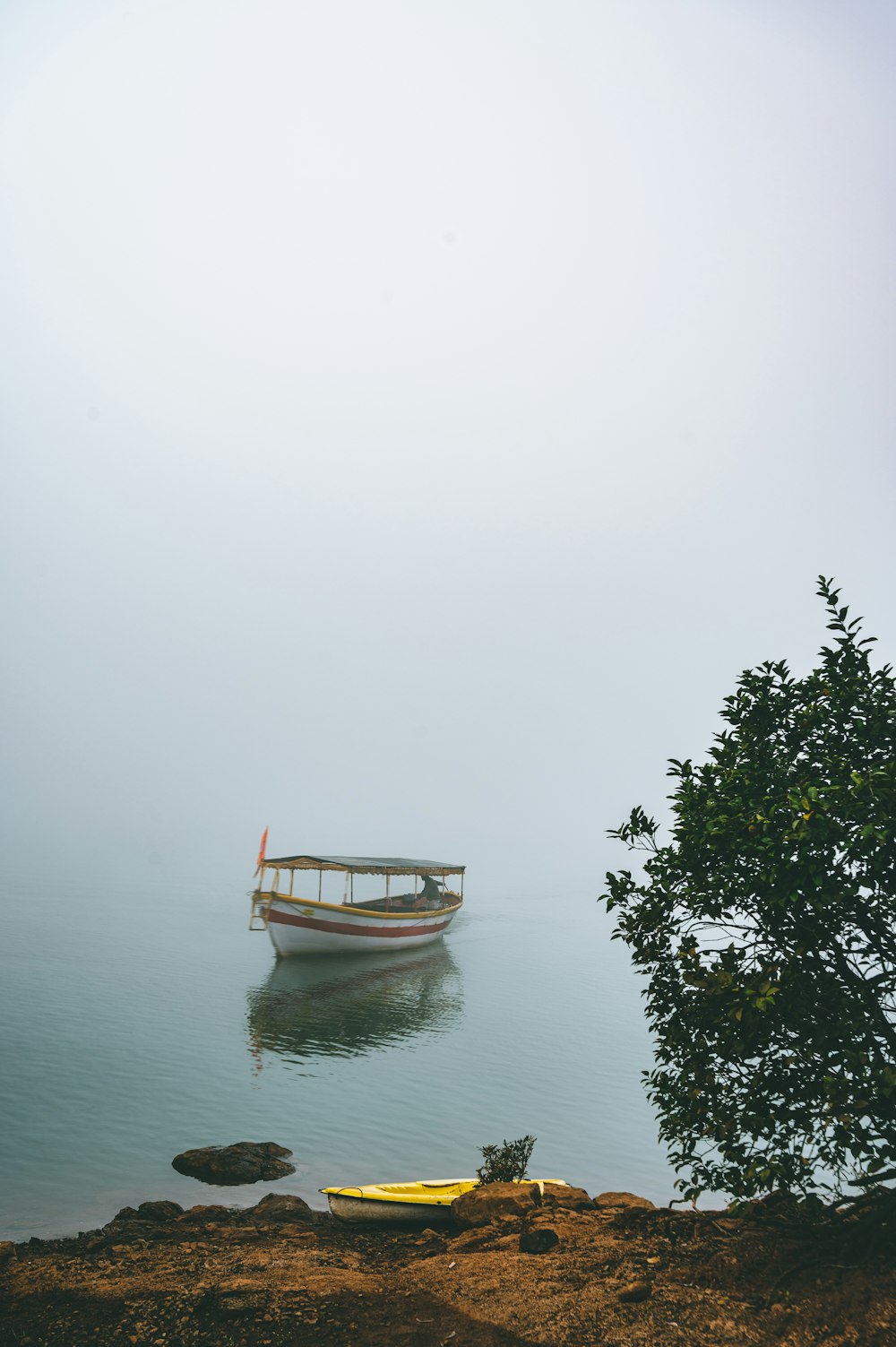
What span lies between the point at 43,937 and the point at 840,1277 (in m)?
55.4

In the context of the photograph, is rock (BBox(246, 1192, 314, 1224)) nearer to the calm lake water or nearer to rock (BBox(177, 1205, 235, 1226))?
rock (BBox(177, 1205, 235, 1226))

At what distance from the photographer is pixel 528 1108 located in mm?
23078

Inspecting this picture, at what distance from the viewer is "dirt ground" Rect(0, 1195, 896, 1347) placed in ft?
23.2

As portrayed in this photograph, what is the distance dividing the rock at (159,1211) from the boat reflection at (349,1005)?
44.5 ft

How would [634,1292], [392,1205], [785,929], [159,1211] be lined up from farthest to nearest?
[159,1211], [392,1205], [785,929], [634,1292]

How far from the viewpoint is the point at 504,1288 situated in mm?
8562

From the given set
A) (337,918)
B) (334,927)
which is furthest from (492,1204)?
(334,927)

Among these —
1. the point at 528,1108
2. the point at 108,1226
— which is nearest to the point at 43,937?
the point at 528,1108

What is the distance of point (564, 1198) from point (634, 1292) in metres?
5.10

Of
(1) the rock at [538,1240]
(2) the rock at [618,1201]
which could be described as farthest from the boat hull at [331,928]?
(1) the rock at [538,1240]

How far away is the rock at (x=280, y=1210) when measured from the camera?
13.0 m

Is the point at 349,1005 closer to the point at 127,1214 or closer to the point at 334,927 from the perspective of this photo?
the point at 334,927

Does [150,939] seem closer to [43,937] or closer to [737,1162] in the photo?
[43,937]

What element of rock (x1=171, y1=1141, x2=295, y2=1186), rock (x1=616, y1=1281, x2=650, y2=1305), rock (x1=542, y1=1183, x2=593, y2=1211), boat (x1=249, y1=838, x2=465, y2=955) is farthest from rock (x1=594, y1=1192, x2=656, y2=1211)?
boat (x1=249, y1=838, x2=465, y2=955)
